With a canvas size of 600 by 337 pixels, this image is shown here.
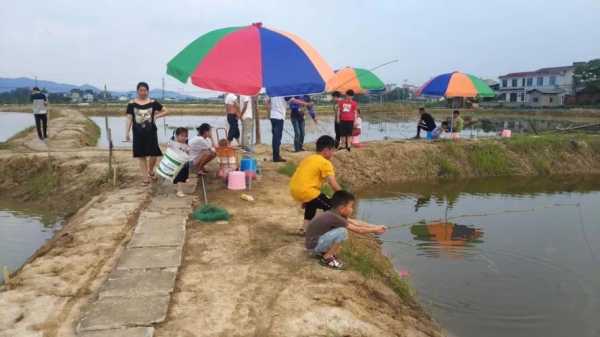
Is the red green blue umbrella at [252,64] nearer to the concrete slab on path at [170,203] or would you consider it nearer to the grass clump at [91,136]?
the concrete slab on path at [170,203]

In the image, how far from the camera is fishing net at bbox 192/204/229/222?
5613mm

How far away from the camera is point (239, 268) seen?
4254 mm

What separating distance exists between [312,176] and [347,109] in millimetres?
5868

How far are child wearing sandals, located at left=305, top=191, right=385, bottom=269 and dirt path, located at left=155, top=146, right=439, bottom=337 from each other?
14 centimetres

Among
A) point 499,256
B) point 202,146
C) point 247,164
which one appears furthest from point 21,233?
point 499,256

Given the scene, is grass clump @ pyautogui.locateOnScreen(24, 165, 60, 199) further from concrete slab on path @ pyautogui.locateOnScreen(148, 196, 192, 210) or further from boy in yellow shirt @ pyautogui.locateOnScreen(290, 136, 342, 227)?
boy in yellow shirt @ pyautogui.locateOnScreen(290, 136, 342, 227)

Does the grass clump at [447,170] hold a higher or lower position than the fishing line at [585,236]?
higher

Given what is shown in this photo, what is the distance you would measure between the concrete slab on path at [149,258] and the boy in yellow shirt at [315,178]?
4.91 feet

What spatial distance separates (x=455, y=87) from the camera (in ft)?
40.8

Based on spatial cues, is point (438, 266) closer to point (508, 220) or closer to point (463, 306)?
point (463, 306)

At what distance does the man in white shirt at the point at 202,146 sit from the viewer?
733 cm

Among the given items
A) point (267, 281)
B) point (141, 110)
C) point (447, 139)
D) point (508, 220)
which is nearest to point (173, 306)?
point (267, 281)

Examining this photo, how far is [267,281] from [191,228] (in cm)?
172

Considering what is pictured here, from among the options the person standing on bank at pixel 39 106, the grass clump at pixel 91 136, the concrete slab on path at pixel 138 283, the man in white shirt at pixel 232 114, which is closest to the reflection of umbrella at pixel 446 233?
the concrete slab on path at pixel 138 283
